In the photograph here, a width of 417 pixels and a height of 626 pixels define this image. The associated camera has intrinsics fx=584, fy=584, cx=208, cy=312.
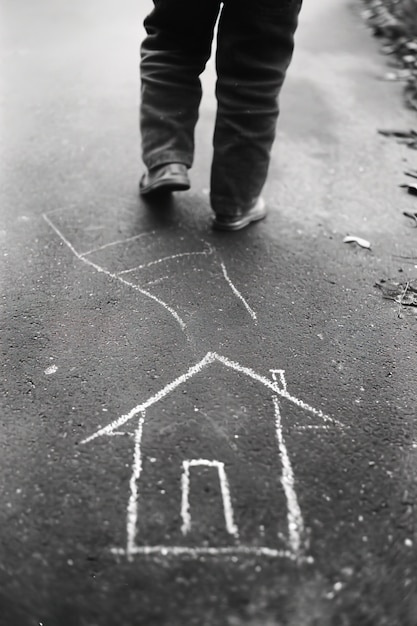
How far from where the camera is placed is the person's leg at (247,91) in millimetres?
2158

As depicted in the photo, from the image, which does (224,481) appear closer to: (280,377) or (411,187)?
(280,377)

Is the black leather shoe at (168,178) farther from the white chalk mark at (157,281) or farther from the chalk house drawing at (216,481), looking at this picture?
the chalk house drawing at (216,481)

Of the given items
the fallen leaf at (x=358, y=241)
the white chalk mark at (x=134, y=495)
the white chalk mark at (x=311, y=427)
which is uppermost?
the fallen leaf at (x=358, y=241)

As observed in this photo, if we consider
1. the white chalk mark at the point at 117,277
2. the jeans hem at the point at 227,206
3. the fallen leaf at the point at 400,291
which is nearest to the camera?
the white chalk mark at the point at 117,277

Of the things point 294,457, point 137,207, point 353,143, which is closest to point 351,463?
point 294,457

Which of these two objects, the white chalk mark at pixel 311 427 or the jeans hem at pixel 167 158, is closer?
the white chalk mark at pixel 311 427

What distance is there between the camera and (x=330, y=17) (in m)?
5.78

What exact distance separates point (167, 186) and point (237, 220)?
0.34 m

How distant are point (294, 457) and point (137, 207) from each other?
150cm

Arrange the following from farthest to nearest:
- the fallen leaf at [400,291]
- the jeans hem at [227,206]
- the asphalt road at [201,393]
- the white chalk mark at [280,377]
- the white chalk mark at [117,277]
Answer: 1. the jeans hem at [227,206]
2. the fallen leaf at [400,291]
3. the white chalk mark at [117,277]
4. the white chalk mark at [280,377]
5. the asphalt road at [201,393]

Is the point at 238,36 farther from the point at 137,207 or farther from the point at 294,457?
the point at 294,457

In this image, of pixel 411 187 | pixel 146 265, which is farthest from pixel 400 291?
pixel 146 265

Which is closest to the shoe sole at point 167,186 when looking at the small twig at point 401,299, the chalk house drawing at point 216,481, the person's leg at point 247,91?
the person's leg at point 247,91

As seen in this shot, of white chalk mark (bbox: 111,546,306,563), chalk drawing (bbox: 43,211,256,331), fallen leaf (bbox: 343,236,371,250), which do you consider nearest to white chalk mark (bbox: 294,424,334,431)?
white chalk mark (bbox: 111,546,306,563)
